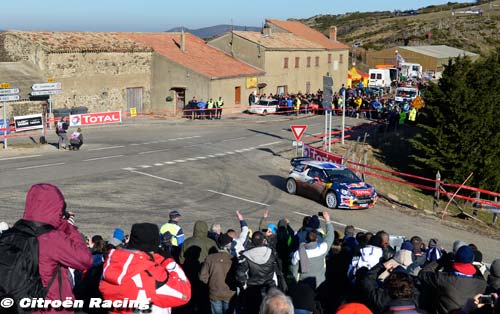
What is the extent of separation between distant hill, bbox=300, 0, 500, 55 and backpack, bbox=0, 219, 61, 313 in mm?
98768

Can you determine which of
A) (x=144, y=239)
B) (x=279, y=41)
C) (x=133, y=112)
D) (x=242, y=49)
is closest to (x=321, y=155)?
(x=133, y=112)

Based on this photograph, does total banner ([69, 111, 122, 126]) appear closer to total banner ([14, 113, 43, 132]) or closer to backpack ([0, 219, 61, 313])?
total banner ([14, 113, 43, 132])

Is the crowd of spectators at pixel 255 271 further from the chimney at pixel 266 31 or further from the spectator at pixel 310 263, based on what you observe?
the chimney at pixel 266 31

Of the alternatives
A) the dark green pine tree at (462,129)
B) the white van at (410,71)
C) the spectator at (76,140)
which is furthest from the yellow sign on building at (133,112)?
the white van at (410,71)

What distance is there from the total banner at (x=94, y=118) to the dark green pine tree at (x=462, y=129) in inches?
772

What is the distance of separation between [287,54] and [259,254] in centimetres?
5367

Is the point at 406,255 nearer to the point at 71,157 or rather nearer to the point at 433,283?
the point at 433,283

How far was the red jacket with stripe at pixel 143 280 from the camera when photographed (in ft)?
18.2

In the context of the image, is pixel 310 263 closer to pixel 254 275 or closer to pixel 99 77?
pixel 254 275

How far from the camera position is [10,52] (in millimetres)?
44656

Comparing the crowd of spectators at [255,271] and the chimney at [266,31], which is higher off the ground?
the chimney at [266,31]

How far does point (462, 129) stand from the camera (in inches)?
1197

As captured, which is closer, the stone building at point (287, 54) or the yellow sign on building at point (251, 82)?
the yellow sign on building at point (251, 82)

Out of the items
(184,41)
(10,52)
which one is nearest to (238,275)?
(10,52)
